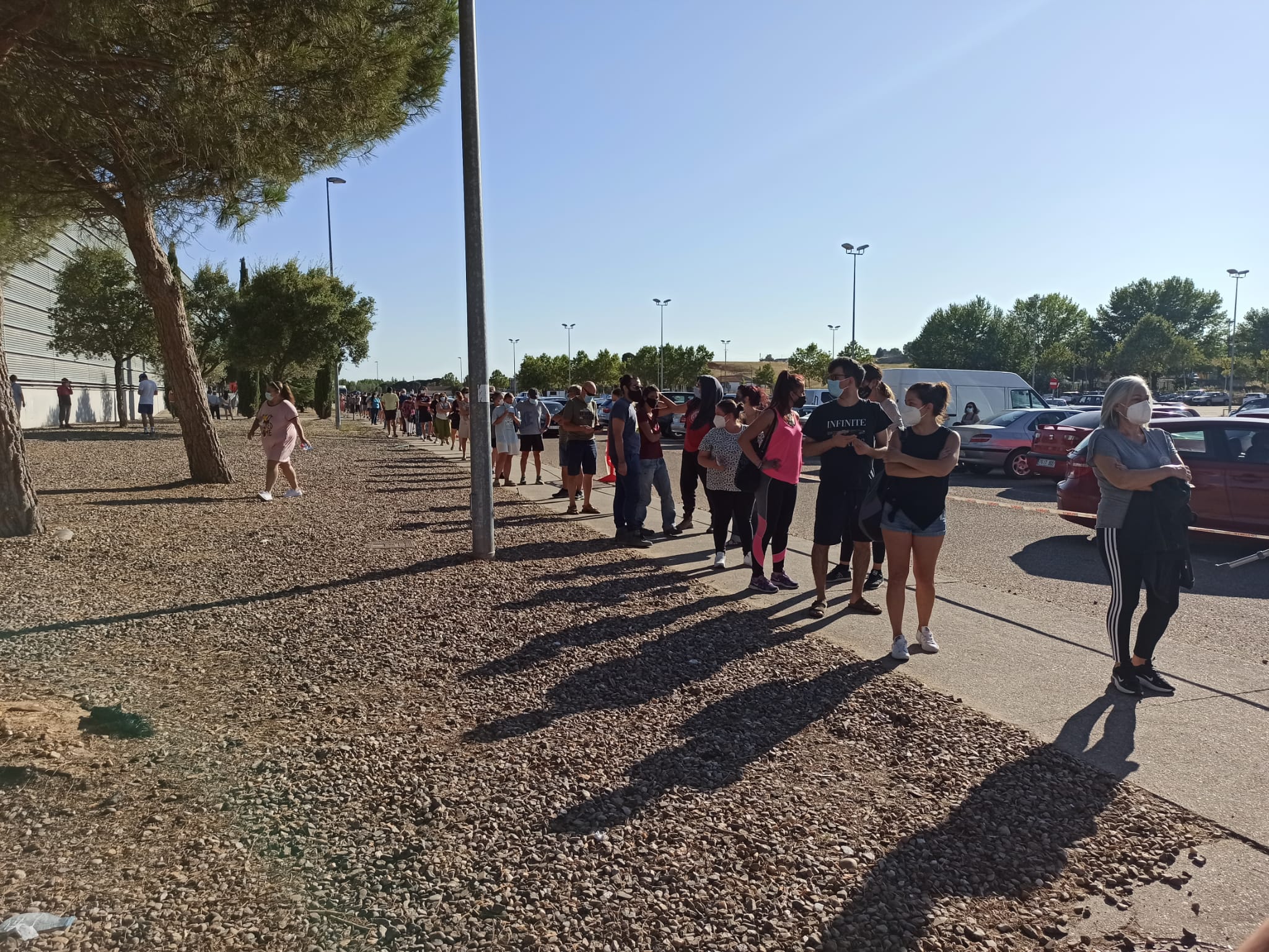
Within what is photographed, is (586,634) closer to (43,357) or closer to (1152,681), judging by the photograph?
(1152,681)

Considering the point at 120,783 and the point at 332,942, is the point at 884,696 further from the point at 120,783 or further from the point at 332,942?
the point at 120,783

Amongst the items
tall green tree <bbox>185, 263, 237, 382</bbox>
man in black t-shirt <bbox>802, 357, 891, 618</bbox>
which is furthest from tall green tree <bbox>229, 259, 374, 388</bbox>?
man in black t-shirt <bbox>802, 357, 891, 618</bbox>

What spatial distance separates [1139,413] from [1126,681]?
1420 mm

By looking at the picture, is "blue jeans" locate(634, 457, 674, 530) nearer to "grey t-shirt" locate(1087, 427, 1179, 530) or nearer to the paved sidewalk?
the paved sidewalk

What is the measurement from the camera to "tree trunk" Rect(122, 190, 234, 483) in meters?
13.1

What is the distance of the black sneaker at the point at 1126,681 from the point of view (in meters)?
4.89

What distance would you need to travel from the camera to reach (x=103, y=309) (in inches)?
1256

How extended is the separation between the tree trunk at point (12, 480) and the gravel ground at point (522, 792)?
2.57 m

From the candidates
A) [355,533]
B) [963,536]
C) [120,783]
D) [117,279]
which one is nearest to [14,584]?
[355,533]

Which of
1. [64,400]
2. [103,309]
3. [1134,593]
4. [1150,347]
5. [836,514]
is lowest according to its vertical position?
[1134,593]

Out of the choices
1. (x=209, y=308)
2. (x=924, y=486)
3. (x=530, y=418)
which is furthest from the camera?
(x=209, y=308)

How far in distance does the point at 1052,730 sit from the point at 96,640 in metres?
5.42

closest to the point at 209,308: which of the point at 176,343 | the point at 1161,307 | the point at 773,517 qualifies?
the point at 176,343

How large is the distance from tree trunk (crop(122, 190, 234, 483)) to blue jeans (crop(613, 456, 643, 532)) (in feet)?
24.0
